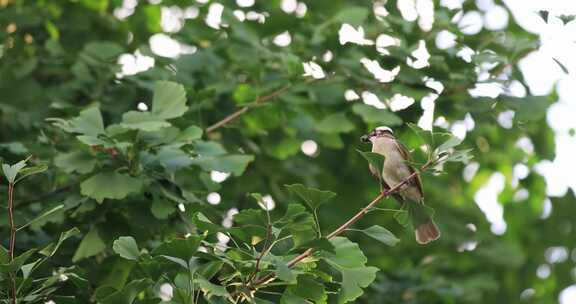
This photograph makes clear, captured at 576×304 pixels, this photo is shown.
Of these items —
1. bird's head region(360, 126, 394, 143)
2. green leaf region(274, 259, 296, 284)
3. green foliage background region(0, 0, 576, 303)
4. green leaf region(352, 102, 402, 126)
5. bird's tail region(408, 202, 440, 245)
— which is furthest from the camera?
bird's head region(360, 126, 394, 143)

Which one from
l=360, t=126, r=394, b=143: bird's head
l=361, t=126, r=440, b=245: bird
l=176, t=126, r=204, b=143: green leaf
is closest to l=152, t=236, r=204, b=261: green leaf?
l=176, t=126, r=204, b=143: green leaf

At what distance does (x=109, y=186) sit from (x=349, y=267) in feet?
4.27

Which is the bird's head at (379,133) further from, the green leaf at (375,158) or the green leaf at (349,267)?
the green leaf at (349,267)

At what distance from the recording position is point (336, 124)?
16.8 ft

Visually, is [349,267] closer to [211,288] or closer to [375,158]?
[375,158]

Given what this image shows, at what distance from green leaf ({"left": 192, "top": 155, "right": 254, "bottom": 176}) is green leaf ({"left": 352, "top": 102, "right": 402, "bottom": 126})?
702 mm

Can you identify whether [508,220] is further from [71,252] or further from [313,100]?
[71,252]

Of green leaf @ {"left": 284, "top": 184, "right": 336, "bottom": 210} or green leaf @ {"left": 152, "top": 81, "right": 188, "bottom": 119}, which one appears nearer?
green leaf @ {"left": 284, "top": 184, "right": 336, "bottom": 210}

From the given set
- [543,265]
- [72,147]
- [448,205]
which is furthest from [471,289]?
[72,147]

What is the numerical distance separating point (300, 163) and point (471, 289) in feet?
5.15

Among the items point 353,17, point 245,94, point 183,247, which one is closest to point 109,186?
point 183,247

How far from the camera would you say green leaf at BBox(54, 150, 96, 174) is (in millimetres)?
4094

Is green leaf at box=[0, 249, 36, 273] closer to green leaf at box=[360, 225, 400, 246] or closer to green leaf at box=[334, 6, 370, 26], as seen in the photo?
green leaf at box=[360, 225, 400, 246]

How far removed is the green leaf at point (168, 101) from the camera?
418cm
